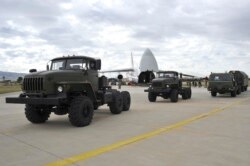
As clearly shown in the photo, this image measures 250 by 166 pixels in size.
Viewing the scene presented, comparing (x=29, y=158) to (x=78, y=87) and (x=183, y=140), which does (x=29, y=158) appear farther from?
(x=78, y=87)

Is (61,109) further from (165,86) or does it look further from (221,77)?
(221,77)

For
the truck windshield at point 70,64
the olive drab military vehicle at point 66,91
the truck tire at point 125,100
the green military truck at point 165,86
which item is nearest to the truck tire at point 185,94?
the green military truck at point 165,86

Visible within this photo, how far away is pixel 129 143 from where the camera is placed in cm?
836

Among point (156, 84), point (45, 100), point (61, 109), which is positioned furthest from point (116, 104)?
point (156, 84)

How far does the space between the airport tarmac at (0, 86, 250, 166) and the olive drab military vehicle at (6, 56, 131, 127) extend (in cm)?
48

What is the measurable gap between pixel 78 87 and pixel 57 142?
3562 millimetres

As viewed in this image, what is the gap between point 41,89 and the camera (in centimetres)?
1091

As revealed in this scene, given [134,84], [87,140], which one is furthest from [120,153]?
[134,84]

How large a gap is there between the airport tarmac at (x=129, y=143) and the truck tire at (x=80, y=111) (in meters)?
0.26

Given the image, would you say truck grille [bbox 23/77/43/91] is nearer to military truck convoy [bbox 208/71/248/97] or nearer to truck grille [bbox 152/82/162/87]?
truck grille [bbox 152/82/162/87]

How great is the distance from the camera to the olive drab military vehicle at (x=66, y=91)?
10.9 metres

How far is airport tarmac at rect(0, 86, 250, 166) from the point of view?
6.72m

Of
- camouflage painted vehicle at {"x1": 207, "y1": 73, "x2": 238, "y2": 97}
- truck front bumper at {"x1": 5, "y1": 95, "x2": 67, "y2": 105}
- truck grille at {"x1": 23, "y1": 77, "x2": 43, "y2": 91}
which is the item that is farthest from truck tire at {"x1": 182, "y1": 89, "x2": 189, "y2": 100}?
truck grille at {"x1": 23, "y1": 77, "x2": 43, "y2": 91}

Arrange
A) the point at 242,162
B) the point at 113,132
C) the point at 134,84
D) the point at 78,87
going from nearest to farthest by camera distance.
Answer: the point at 242,162, the point at 113,132, the point at 78,87, the point at 134,84
